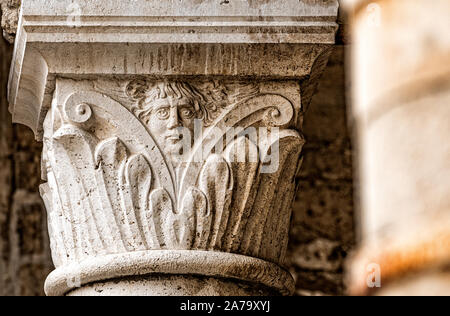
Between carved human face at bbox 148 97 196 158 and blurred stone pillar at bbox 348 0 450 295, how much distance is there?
1.20 m

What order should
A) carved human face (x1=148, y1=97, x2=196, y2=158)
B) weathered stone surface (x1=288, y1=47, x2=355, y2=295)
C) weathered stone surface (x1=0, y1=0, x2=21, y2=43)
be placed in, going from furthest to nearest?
weathered stone surface (x1=288, y1=47, x2=355, y2=295) → weathered stone surface (x1=0, y1=0, x2=21, y2=43) → carved human face (x1=148, y1=97, x2=196, y2=158)

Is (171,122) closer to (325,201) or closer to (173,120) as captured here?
(173,120)

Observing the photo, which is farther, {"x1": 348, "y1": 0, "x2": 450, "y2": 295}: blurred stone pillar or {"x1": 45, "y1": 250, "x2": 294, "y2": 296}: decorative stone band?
{"x1": 45, "y1": 250, "x2": 294, "y2": 296}: decorative stone band

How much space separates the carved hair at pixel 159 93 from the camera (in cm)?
255

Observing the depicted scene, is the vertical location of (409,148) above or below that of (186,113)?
below

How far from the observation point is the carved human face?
99.0 inches

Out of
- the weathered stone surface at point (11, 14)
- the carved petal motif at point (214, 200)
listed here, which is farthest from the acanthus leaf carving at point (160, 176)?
the weathered stone surface at point (11, 14)

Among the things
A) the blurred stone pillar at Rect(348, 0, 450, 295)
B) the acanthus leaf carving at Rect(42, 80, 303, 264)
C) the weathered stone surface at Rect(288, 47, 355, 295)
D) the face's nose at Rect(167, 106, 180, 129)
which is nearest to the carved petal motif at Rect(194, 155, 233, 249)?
the acanthus leaf carving at Rect(42, 80, 303, 264)

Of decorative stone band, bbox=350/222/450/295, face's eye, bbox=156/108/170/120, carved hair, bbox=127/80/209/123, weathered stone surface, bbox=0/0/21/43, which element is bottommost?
decorative stone band, bbox=350/222/450/295

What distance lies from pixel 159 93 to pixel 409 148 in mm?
1396

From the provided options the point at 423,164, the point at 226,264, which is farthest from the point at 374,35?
the point at 226,264

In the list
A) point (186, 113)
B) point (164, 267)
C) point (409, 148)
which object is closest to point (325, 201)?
point (186, 113)

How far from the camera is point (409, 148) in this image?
123 centimetres

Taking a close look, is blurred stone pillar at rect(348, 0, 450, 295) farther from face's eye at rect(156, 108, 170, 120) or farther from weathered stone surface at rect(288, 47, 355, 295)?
weathered stone surface at rect(288, 47, 355, 295)
